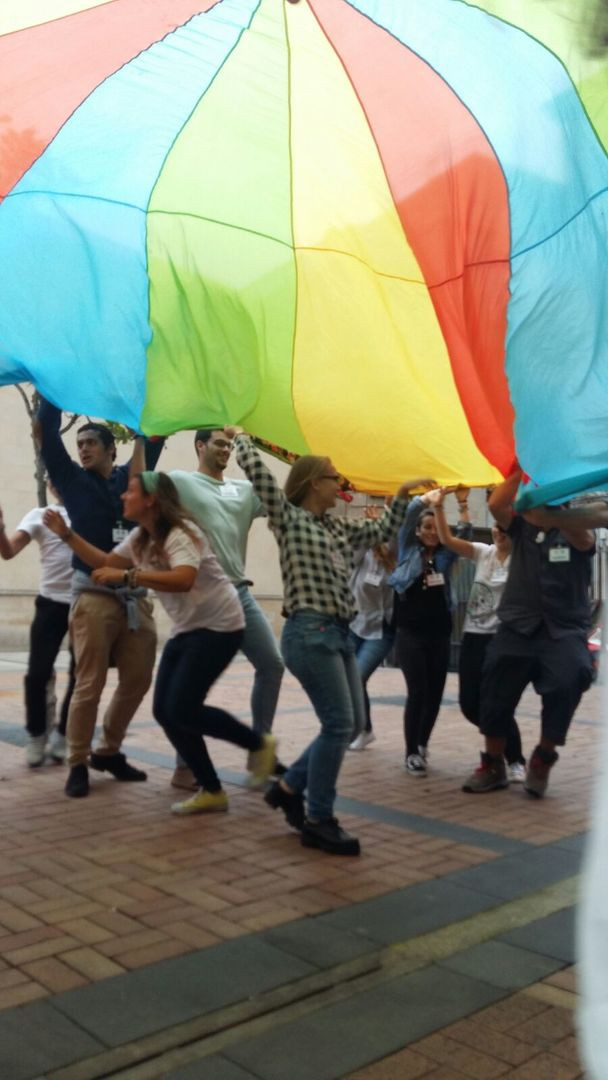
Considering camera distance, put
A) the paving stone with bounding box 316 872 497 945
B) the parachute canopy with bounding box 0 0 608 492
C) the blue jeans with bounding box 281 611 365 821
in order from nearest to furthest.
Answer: the paving stone with bounding box 316 872 497 945 → the parachute canopy with bounding box 0 0 608 492 → the blue jeans with bounding box 281 611 365 821

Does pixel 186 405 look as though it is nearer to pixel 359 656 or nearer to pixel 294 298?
pixel 294 298

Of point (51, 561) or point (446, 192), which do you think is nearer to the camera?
point (446, 192)

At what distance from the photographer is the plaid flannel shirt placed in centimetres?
476

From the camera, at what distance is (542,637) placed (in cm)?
589

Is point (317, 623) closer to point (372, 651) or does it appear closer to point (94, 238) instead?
point (94, 238)

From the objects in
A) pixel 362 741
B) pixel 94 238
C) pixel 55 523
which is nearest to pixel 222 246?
pixel 94 238

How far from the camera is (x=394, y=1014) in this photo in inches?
122

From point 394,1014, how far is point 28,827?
2.63 meters

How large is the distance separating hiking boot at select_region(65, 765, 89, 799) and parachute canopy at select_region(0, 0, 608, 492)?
2410 mm

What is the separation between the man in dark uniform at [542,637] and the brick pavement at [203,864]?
49 cm

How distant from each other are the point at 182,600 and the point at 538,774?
260 cm

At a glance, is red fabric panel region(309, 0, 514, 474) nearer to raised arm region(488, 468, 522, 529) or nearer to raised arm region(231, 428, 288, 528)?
raised arm region(488, 468, 522, 529)

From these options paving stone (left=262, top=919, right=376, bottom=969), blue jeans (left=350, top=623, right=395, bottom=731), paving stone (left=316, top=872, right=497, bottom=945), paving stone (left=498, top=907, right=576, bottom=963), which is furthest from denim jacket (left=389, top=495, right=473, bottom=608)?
paving stone (left=262, top=919, right=376, bottom=969)

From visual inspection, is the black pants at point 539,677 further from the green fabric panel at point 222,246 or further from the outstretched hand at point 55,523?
the outstretched hand at point 55,523
